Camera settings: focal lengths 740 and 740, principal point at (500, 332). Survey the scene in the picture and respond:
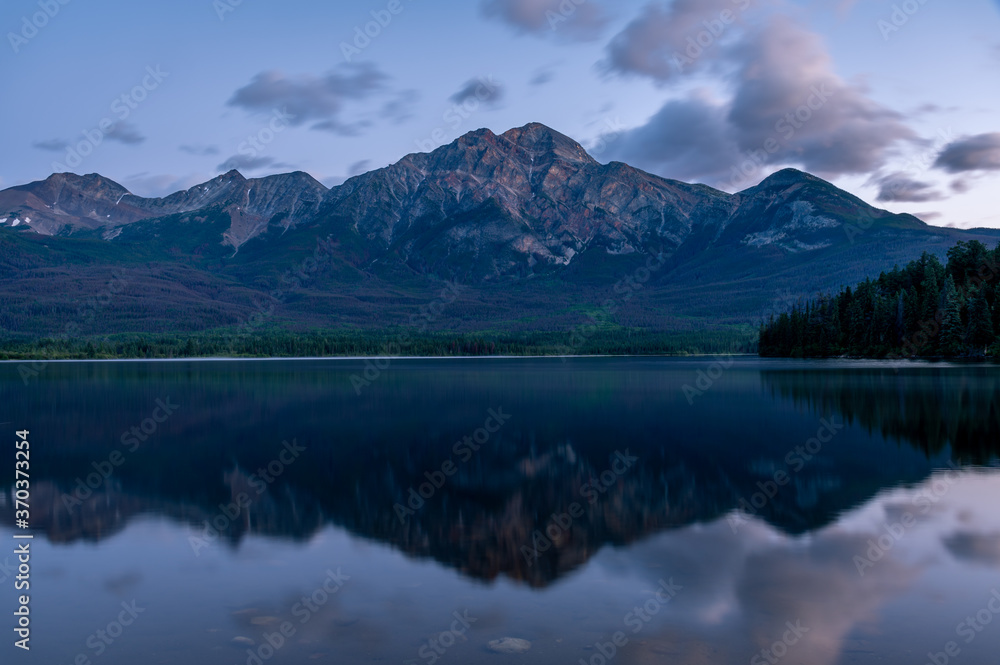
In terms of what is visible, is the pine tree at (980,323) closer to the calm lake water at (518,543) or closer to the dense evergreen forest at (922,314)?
the dense evergreen forest at (922,314)

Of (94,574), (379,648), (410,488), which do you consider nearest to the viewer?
(379,648)

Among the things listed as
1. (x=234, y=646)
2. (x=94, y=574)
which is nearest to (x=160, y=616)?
(x=234, y=646)

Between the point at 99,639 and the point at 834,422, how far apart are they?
127 feet

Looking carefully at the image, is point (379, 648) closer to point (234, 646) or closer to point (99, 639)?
point (234, 646)

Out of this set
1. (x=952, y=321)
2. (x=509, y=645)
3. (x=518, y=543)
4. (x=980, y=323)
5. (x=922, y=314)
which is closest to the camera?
(x=509, y=645)

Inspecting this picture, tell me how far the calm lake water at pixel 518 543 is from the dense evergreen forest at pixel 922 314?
7123 cm

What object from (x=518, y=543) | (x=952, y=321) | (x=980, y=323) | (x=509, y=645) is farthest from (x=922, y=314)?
(x=509, y=645)

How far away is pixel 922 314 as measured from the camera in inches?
4279

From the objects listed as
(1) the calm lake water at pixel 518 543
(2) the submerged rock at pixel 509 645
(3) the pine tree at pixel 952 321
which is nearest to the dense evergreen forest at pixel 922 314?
(3) the pine tree at pixel 952 321

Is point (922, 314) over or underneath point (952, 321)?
over

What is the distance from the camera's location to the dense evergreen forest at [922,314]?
100750 mm

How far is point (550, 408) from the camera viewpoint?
53.4 m

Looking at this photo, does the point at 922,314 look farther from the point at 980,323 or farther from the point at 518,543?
the point at 518,543

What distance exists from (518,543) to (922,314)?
109233 millimetres
